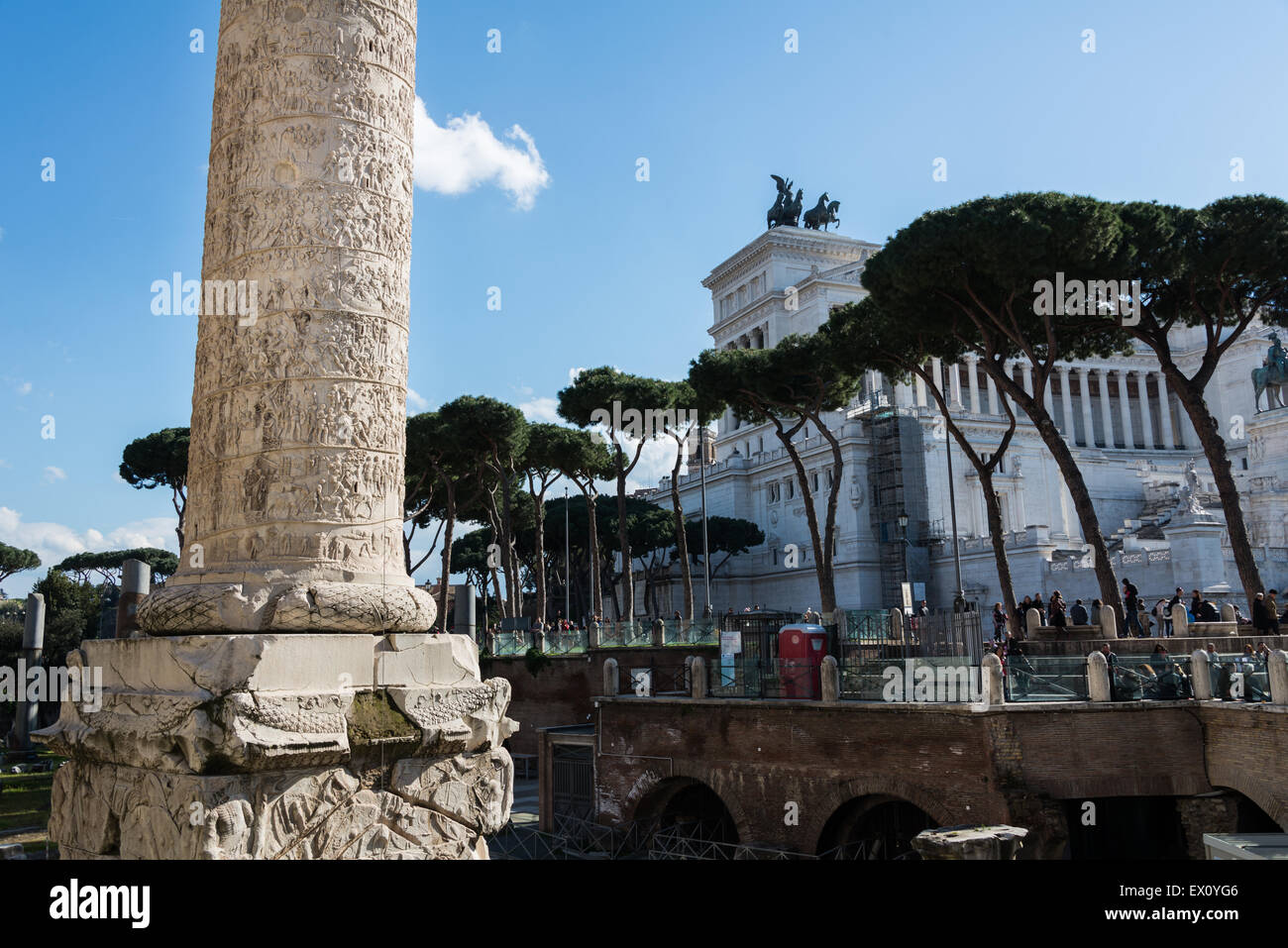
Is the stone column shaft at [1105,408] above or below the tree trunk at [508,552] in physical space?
above

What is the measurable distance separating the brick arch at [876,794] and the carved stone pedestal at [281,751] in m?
11.4

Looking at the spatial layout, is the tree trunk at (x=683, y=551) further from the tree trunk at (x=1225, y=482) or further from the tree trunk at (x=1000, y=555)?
the tree trunk at (x=1225, y=482)

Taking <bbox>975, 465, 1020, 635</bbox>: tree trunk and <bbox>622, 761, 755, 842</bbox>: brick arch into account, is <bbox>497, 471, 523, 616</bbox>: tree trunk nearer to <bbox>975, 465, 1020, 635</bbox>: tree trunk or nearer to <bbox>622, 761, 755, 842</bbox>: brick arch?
<bbox>622, 761, 755, 842</bbox>: brick arch

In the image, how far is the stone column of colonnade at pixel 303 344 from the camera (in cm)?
532

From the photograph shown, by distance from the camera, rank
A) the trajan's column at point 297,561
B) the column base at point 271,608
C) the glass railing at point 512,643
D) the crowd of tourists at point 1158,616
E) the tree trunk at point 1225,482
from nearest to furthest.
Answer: the trajan's column at point 297,561, the column base at point 271,608, the crowd of tourists at point 1158,616, the tree trunk at point 1225,482, the glass railing at point 512,643

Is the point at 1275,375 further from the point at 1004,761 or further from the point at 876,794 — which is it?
the point at 1004,761

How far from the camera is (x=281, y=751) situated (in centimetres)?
473

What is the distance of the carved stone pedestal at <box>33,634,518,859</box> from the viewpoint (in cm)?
466

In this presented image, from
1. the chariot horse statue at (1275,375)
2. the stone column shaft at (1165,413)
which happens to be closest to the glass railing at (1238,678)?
the chariot horse statue at (1275,375)
